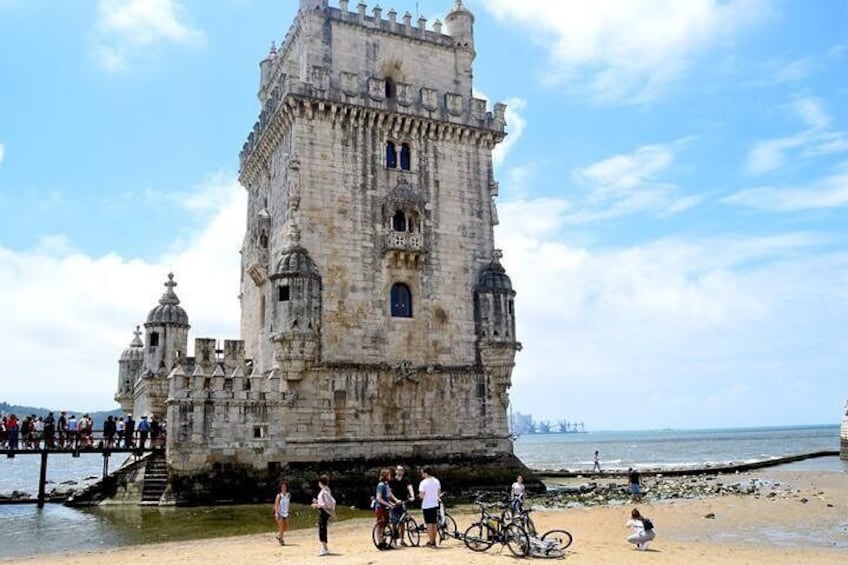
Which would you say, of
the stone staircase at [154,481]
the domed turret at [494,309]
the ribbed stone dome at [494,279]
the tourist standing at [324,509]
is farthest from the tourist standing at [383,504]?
the ribbed stone dome at [494,279]

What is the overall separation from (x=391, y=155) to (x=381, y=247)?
4.69m

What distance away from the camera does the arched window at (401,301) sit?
34.8 metres

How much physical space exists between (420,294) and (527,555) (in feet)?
61.4

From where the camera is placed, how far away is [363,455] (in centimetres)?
3275

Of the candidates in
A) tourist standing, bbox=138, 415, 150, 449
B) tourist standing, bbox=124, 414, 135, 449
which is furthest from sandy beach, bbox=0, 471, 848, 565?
tourist standing, bbox=124, 414, 135, 449

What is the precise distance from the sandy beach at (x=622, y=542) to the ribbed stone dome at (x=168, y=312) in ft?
58.3

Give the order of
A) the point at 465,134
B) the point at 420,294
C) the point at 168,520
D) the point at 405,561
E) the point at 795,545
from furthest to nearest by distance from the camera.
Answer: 1. the point at 465,134
2. the point at 420,294
3. the point at 168,520
4. the point at 795,545
5. the point at 405,561

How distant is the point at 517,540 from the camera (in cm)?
1789

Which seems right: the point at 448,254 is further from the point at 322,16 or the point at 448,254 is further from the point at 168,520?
the point at 168,520

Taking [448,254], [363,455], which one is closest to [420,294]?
[448,254]

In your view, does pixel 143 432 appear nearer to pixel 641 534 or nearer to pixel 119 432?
pixel 119 432

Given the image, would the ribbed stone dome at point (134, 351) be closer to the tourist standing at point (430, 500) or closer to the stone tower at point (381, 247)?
the stone tower at point (381, 247)

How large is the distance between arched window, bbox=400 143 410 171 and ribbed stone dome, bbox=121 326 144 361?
21937mm

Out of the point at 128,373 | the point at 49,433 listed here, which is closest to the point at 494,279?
the point at 49,433
